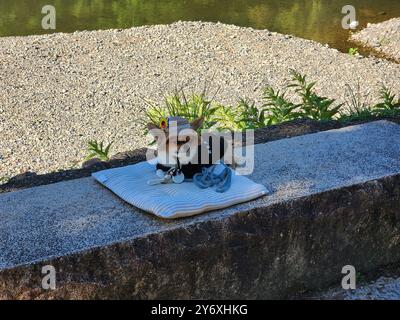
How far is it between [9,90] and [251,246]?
570 cm

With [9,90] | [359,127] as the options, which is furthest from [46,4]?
[359,127]

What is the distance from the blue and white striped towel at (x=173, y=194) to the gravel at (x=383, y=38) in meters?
7.68

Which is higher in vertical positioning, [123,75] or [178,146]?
[178,146]

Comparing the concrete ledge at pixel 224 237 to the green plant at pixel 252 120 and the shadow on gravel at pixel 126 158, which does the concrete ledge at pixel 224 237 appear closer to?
the shadow on gravel at pixel 126 158

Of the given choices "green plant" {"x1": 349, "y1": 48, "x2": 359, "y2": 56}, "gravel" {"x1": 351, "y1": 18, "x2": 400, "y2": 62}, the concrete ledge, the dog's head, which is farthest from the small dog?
"gravel" {"x1": 351, "y1": 18, "x2": 400, "y2": 62}

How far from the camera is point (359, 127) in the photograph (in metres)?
3.93

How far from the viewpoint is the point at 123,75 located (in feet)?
28.2

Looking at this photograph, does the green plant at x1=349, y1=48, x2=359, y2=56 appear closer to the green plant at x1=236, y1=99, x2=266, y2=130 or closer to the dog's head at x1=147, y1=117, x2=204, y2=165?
the green plant at x1=236, y1=99, x2=266, y2=130

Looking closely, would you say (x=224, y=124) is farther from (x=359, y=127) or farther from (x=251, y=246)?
(x=251, y=246)

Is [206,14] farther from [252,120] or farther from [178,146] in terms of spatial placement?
[178,146]

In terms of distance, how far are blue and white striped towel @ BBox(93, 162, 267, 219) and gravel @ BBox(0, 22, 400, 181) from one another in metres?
2.79

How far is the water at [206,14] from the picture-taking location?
11.7 meters

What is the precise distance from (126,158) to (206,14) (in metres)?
8.81

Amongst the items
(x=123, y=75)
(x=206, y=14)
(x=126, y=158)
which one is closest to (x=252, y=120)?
(x=126, y=158)
